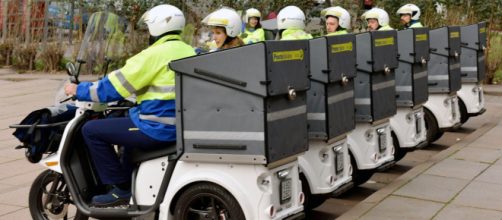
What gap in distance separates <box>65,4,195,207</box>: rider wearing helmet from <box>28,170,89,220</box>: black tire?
1.50ft

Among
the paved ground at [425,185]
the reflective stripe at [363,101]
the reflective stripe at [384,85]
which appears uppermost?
the reflective stripe at [384,85]

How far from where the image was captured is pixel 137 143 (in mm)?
5629

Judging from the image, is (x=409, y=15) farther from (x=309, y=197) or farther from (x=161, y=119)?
(x=161, y=119)

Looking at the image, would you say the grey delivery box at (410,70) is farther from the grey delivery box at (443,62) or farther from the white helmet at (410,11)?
the white helmet at (410,11)

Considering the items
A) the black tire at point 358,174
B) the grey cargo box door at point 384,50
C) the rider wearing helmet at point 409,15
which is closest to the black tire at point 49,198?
the black tire at point 358,174

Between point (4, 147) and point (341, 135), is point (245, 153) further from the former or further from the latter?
point (4, 147)

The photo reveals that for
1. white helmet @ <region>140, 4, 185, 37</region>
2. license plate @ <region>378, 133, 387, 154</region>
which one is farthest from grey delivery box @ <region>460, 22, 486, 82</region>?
white helmet @ <region>140, 4, 185, 37</region>

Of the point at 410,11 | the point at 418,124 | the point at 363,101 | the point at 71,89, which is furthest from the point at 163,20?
the point at 410,11

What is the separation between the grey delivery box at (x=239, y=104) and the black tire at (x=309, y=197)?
3.25 feet

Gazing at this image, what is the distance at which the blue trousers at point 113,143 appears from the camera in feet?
18.5

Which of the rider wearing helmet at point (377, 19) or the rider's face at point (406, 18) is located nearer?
the rider wearing helmet at point (377, 19)

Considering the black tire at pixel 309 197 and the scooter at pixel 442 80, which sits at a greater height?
the scooter at pixel 442 80

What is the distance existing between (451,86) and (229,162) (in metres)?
5.29

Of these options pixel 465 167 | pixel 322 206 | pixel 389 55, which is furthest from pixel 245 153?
pixel 465 167
